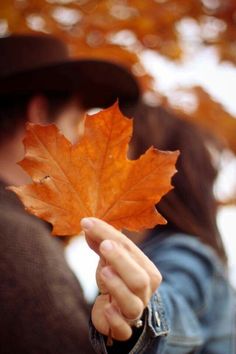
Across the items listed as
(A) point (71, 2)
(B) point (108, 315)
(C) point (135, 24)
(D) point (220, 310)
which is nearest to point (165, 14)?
(C) point (135, 24)

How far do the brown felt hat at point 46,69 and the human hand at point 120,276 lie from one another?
1073 mm

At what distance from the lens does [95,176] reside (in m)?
0.95

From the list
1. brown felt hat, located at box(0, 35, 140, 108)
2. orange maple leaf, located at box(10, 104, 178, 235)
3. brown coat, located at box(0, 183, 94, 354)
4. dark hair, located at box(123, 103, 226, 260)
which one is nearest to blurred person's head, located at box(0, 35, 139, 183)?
brown felt hat, located at box(0, 35, 140, 108)

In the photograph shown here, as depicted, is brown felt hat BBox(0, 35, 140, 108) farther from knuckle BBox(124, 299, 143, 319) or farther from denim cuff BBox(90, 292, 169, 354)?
knuckle BBox(124, 299, 143, 319)

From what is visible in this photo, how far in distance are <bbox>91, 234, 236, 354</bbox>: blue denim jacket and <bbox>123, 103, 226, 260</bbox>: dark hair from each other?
0.60ft

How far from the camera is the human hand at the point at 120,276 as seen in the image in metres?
0.78

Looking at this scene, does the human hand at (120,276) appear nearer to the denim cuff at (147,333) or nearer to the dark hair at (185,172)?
the denim cuff at (147,333)

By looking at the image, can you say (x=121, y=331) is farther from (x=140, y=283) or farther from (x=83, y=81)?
(x=83, y=81)

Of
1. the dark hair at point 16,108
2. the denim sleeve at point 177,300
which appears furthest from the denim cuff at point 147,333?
the dark hair at point 16,108

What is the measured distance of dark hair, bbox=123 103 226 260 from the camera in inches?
79.5

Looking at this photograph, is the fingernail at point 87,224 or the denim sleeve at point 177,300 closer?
the fingernail at point 87,224

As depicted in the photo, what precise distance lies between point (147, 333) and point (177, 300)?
1.39 ft

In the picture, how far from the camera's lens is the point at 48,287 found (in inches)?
50.1

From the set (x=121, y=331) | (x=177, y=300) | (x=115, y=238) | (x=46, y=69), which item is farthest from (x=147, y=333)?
(x=46, y=69)
